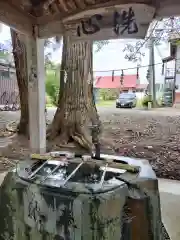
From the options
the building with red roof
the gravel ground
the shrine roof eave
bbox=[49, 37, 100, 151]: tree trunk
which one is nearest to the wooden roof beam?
the shrine roof eave

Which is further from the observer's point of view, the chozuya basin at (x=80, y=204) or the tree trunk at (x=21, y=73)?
the tree trunk at (x=21, y=73)

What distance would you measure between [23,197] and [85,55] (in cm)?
356

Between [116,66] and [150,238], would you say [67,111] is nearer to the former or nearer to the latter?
[150,238]

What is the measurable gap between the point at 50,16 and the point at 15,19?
348 millimetres

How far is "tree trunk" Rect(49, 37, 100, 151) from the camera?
441 cm

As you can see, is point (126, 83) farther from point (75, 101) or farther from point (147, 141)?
point (75, 101)

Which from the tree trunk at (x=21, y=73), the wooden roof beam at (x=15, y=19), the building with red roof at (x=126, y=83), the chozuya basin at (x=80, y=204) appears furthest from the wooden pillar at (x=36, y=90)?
the building with red roof at (x=126, y=83)

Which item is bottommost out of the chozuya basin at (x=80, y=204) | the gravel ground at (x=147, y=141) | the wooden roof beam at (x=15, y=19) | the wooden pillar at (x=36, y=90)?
the gravel ground at (x=147, y=141)

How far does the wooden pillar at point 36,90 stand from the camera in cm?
287

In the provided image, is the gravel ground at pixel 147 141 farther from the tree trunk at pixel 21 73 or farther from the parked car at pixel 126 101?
the parked car at pixel 126 101

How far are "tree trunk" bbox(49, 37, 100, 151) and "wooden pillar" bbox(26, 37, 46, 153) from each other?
4.03ft

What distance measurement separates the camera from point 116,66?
16031 millimetres

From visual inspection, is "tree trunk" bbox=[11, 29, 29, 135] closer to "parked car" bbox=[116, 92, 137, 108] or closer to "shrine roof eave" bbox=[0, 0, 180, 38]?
"shrine roof eave" bbox=[0, 0, 180, 38]

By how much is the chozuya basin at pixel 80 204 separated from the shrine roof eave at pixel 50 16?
152cm
